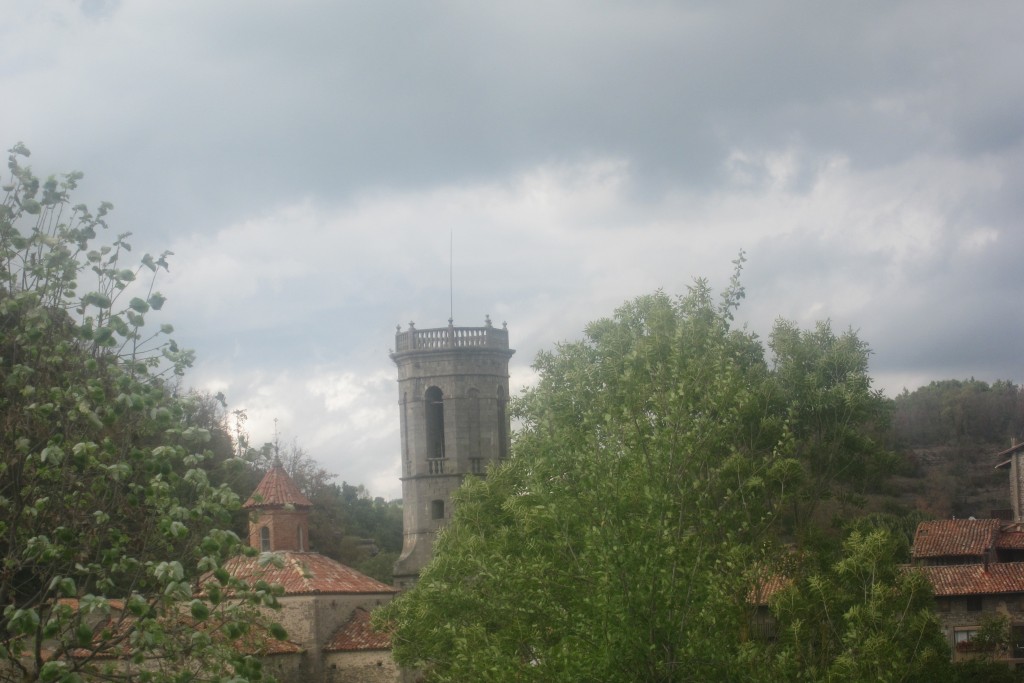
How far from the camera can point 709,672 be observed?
17.3 metres

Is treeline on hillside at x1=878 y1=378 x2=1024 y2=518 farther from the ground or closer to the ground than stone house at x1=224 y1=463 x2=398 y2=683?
farther from the ground

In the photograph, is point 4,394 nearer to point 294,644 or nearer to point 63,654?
point 63,654

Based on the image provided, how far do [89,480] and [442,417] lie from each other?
131ft

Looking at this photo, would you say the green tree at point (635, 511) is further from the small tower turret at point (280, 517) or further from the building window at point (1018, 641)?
the building window at point (1018, 641)

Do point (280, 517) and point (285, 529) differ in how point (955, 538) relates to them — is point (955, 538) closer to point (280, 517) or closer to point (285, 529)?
point (285, 529)

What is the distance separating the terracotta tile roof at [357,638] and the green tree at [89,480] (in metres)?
30.4

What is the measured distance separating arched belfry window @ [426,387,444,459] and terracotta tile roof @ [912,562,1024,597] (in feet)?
67.6

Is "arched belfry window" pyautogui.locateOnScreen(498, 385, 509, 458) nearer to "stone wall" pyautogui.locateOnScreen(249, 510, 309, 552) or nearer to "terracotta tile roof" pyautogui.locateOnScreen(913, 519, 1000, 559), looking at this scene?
"stone wall" pyautogui.locateOnScreen(249, 510, 309, 552)

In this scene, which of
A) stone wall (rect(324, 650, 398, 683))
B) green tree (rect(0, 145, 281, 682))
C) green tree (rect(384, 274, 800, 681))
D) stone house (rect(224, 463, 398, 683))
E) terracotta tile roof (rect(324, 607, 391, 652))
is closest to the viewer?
green tree (rect(0, 145, 281, 682))

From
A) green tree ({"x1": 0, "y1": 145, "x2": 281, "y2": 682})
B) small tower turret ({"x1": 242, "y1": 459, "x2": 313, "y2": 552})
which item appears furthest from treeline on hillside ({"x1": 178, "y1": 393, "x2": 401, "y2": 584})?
green tree ({"x1": 0, "y1": 145, "x2": 281, "y2": 682})

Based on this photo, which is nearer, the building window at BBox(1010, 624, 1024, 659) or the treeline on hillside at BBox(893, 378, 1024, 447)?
the building window at BBox(1010, 624, 1024, 659)

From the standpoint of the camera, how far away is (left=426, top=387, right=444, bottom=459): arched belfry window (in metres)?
50.8

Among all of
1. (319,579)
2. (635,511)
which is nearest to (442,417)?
(319,579)

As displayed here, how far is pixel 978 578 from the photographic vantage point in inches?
1720
